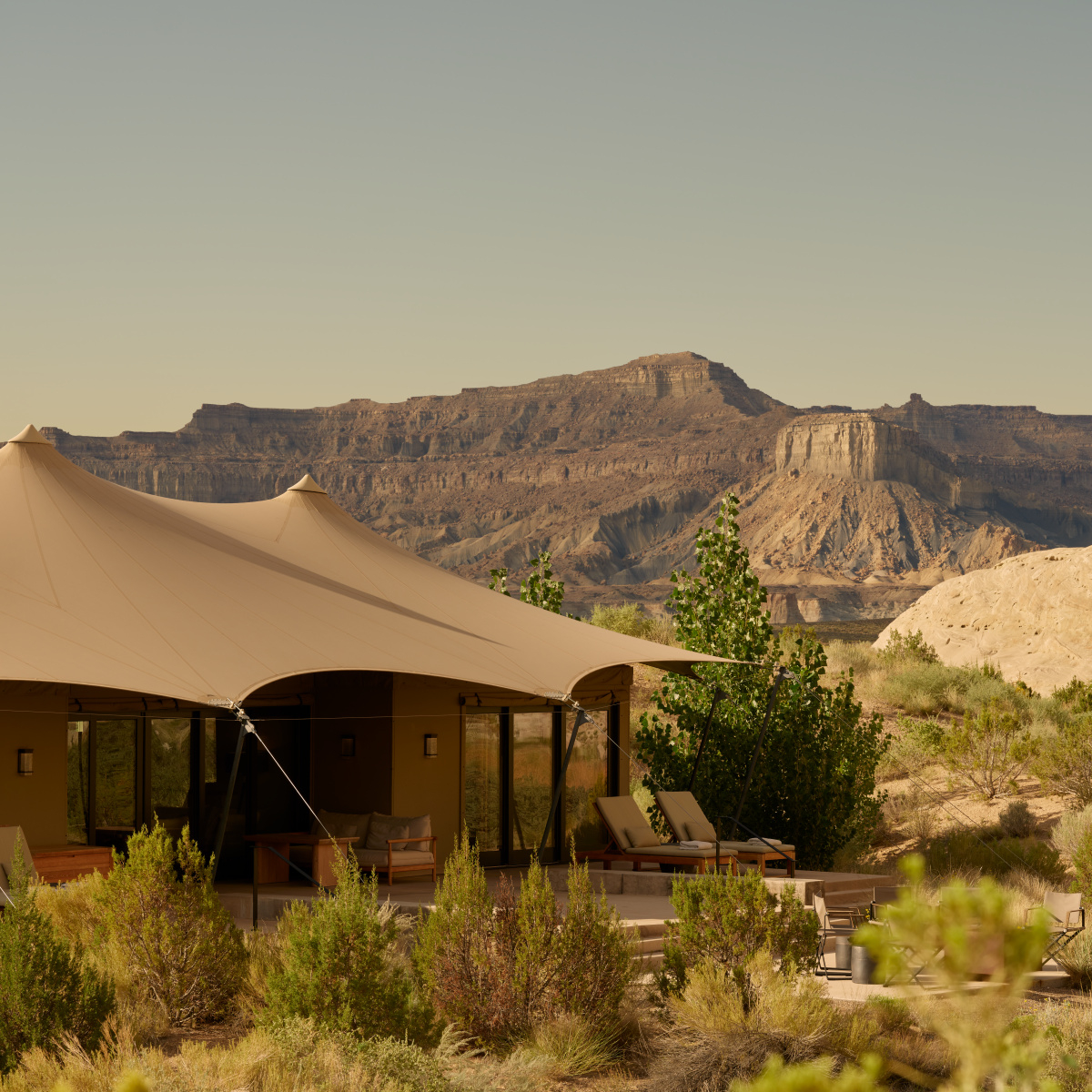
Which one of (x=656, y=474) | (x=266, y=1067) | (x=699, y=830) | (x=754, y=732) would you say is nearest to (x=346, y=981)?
(x=266, y=1067)

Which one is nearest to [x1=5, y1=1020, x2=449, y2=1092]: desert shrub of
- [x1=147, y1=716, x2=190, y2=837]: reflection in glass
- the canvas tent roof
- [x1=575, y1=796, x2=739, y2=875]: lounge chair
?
the canvas tent roof

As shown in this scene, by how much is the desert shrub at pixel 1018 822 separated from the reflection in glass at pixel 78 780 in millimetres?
10010

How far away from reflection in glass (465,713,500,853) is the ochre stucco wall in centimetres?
361

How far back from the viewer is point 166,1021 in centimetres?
721

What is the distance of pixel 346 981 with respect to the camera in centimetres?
648

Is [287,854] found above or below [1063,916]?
above

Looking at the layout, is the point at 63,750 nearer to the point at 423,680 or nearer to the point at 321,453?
the point at 423,680

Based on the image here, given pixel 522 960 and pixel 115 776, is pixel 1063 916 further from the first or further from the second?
pixel 115 776

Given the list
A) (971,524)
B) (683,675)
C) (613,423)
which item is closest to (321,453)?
(613,423)

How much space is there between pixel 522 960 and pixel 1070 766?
11.3 metres

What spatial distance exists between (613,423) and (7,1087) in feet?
488

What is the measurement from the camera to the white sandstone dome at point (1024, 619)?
917 inches

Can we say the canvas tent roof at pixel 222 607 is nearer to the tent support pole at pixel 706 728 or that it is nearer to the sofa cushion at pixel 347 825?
the tent support pole at pixel 706 728

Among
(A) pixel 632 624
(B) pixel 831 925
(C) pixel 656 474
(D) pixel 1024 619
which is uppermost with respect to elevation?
(C) pixel 656 474
